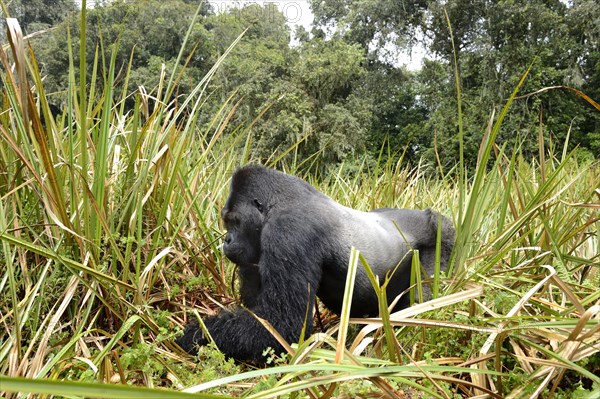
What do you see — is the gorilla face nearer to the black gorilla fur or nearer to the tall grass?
the black gorilla fur

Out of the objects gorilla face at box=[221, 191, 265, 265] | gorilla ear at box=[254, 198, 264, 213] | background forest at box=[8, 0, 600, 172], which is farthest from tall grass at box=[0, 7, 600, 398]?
background forest at box=[8, 0, 600, 172]

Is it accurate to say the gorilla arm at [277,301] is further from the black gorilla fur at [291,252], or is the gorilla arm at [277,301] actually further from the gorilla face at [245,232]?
the gorilla face at [245,232]

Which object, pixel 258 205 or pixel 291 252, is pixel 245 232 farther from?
pixel 291 252

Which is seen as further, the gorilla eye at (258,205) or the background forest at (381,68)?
the background forest at (381,68)

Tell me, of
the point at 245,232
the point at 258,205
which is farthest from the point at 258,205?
the point at 245,232

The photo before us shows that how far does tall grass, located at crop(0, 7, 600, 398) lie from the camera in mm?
1042

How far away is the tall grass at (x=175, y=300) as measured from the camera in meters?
1.04

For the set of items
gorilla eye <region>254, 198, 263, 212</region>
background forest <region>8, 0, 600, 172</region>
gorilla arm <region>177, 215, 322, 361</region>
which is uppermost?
background forest <region>8, 0, 600, 172</region>

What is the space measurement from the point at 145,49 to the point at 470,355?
19934 millimetres

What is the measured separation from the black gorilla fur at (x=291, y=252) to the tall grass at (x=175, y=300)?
0.14 meters

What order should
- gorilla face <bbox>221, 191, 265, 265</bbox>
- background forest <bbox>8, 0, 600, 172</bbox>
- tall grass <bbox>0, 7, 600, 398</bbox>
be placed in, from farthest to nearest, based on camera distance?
background forest <bbox>8, 0, 600, 172</bbox>, gorilla face <bbox>221, 191, 265, 265</bbox>, tall grass <bbox>0, 7, 600, 398</bbox>

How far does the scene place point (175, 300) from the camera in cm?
193

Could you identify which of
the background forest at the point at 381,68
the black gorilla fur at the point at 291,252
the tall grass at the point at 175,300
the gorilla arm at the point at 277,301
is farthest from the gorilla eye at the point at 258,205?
the background forest at the point at 381,68

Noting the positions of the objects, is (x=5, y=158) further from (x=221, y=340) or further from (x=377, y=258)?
(x=377, y=258)
